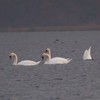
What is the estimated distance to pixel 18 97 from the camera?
29.8m

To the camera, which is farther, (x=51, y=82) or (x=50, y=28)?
(x=50, y=28)

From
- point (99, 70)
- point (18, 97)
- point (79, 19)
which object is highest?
point (79, 19)

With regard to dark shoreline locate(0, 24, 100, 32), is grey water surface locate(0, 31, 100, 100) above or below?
below

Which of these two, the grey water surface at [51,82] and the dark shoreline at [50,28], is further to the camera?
the dark shoreline at [50,28]

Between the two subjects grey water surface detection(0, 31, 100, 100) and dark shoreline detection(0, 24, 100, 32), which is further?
dark shoreline detection(0, 24, 100, 32)

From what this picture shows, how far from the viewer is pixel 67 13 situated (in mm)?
186875

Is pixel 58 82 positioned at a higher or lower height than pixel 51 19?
lower

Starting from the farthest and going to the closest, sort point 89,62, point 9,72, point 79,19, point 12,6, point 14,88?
point 12,6 < point 79,19 < point 89,62 < point 9,72 < point 14,88

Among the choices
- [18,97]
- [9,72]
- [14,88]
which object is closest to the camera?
[18,97]

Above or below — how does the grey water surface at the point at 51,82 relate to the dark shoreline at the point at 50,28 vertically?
below

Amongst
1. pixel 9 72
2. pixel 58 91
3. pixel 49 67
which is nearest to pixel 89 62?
pixel 49 67

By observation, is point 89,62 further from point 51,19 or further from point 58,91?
point 51,19

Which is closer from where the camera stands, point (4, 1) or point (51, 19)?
point (51, 19)

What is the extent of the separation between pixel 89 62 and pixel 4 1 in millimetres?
156553
